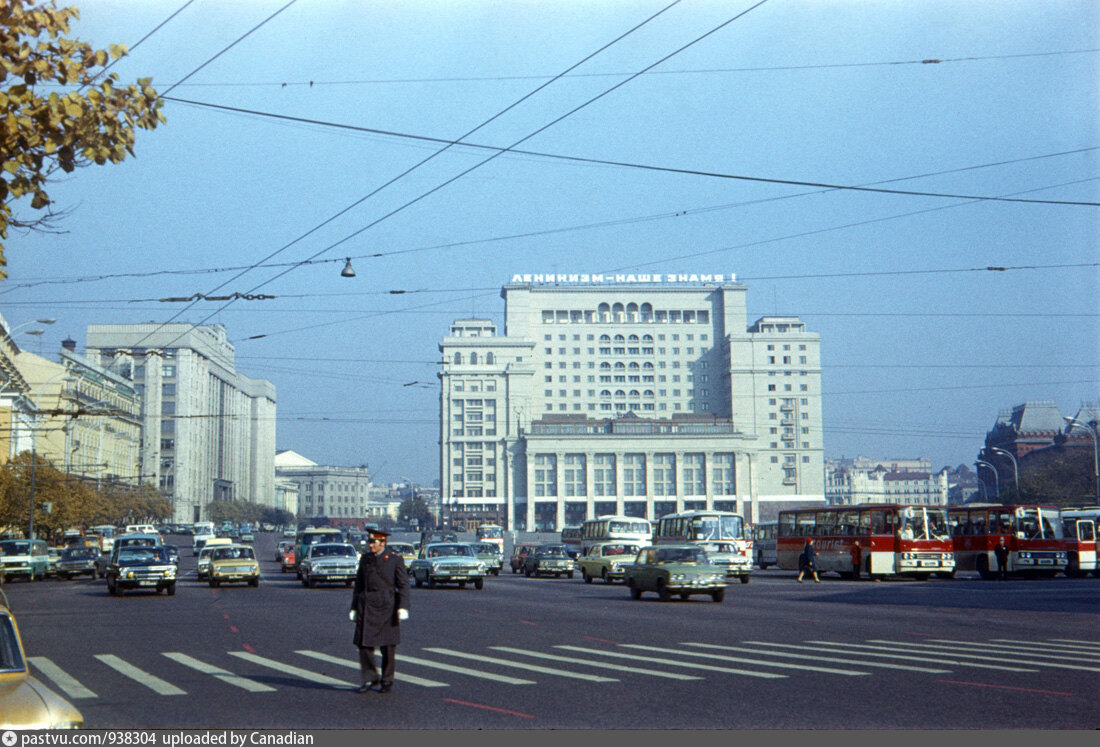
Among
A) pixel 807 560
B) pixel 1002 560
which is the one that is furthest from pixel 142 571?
pixel 1002 560

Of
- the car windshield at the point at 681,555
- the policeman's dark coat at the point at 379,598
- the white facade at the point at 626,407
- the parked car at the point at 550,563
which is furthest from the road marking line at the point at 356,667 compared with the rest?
the white facade at the point at 626,407

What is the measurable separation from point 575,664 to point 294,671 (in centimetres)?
348

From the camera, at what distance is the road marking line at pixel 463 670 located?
1255 centimetres

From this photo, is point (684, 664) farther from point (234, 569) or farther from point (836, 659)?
point (234, 569)

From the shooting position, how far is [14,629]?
7.36 metres

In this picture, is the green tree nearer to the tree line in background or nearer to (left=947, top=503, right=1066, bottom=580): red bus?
(left=947, top=503, right=1066, bottom=580): red bus

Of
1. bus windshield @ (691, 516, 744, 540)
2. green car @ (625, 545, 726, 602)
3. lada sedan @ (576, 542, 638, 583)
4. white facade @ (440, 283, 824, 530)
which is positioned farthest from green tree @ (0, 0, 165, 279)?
white facade @ (440, 283, 824, 530)

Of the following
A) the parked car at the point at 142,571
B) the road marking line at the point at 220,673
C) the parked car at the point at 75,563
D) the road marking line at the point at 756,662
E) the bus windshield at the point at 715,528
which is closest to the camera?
the road marking line at the point at 220,673

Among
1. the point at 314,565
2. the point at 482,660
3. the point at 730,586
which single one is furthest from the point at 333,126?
the point at 730,586

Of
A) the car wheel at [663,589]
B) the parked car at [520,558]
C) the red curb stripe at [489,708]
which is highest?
the red curb stripe at [489,708]

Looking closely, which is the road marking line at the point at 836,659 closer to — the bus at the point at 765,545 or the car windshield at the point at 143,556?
the car windshield at the point at 143,556

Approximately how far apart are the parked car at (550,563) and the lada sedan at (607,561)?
6.81 m

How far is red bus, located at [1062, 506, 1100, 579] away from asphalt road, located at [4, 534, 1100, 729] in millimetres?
17815

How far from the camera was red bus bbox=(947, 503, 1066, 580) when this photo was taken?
43844 millimetres
